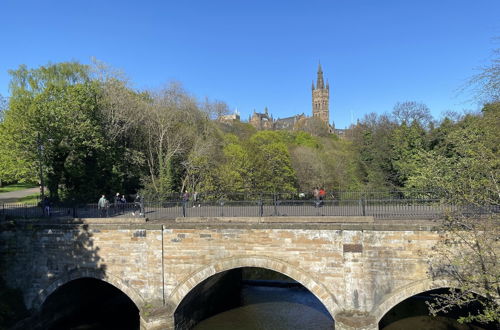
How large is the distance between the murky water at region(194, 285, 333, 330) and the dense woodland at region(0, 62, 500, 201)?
8.97 metres


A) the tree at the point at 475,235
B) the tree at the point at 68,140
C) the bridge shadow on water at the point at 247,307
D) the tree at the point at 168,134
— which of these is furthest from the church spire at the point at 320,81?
the tree at the point at 475,235

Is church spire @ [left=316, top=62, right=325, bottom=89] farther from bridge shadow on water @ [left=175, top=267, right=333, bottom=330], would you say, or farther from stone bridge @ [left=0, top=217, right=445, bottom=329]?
stone bridge @ [left=0, top=217, right=445, bottom=329]

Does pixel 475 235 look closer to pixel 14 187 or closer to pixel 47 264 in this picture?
pixel 47 264

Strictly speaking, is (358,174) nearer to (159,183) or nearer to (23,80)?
(159,183)

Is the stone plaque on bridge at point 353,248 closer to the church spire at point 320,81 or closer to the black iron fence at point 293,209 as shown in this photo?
the black iron fence at point 293,209

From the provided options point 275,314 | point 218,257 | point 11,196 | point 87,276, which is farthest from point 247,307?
point 11,196

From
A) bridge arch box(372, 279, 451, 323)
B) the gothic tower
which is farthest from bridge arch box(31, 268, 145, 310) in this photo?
the gothic tower

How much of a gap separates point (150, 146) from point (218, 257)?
64.9 feet

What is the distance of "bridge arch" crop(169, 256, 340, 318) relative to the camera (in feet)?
42.0

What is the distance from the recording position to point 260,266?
13453mm

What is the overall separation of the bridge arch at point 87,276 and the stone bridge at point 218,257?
41 mm

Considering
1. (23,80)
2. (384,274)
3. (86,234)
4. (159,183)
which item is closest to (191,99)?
(159,183)

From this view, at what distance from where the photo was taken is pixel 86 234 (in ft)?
48.9

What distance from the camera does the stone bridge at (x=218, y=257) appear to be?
12.1 metres
